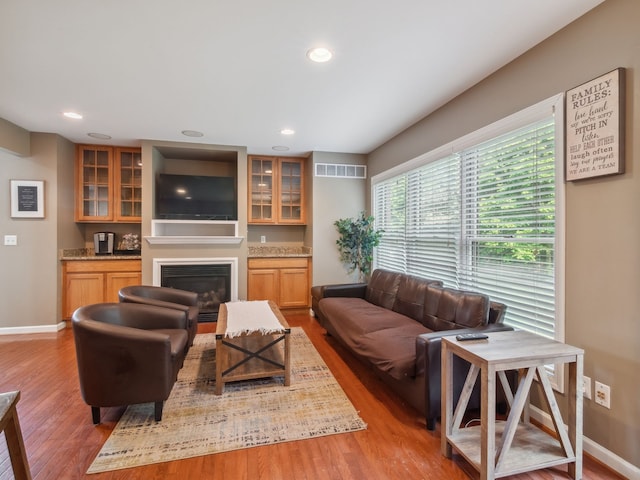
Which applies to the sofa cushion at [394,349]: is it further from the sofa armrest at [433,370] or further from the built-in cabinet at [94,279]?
the built-in cabinet at [94,279]

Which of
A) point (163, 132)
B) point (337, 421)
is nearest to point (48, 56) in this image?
point (163, 132)

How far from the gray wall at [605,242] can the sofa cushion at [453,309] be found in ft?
1.71

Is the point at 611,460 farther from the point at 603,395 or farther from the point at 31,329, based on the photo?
the point at 31,329

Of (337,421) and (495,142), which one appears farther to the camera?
(495,142)

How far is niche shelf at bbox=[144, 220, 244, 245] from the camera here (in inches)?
169

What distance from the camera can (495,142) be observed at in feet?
8.27

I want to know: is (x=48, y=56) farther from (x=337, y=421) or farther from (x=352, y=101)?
(x=337, y=421)

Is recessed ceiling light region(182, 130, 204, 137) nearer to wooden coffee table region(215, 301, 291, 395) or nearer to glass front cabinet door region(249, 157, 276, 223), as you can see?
glass front cabinet door region(249, 157, 276, 223)

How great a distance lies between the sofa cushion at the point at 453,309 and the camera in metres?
2.30

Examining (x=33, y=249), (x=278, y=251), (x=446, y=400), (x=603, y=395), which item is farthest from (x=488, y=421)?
(x=33, y=249)

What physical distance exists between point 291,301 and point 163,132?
9.52 ft

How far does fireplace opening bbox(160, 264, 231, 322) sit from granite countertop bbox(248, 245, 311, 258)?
20.9 inches

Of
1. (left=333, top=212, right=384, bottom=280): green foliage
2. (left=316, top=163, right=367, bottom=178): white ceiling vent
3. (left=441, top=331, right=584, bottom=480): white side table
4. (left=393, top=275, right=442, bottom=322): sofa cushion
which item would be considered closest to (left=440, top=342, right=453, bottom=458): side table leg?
(left=441, top=331, right=584, bottom=480): white side table

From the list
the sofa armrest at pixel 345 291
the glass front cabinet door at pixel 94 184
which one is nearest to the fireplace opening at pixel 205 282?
the glass front cabinet door at pixel 94 184
